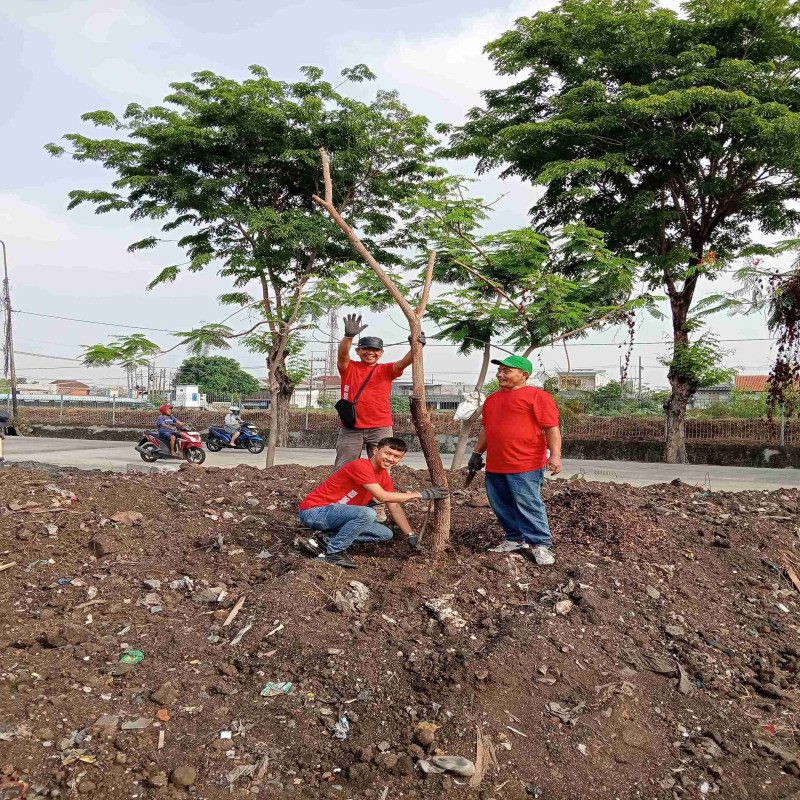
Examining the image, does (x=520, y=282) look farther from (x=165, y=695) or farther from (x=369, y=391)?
(x=165, y=695)

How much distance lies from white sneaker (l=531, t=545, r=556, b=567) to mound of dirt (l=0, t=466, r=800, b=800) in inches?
3.1

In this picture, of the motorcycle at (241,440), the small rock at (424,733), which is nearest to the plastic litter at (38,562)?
the small rock at (424,733)

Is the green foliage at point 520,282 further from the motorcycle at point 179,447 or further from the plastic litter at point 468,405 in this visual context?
the motorcycle at point 179,447

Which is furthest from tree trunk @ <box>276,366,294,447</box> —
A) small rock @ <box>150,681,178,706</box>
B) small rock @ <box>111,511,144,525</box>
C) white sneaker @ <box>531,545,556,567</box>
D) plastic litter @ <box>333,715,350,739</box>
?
plastic litter @ <box>333,715,350,739</box>

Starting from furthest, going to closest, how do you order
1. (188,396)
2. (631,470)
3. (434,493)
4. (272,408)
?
(188,396) < (631,470) < (272,408) < (434,493)

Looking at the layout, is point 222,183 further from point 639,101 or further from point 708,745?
point 708,745

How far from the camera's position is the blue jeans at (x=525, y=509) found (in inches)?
162

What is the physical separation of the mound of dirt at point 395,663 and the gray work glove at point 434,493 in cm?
40

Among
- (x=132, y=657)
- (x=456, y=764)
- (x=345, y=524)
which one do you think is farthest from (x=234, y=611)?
(x=456, y=764)

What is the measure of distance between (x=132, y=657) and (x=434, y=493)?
1816 millimetres

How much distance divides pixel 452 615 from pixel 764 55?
14077 mm

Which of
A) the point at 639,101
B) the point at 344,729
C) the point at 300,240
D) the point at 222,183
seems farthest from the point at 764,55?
the point at 344,729

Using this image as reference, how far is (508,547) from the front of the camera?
4098mm

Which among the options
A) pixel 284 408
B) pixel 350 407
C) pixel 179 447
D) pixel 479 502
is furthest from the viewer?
pixel 284 408
